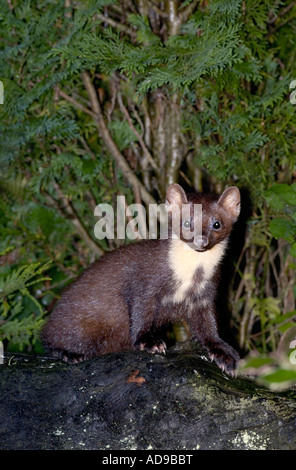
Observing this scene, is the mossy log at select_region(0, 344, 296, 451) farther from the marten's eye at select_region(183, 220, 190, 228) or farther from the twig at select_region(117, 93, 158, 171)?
the twig at select_region(117, 93, 158, 171)

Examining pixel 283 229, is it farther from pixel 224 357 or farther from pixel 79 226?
pixel 79 226

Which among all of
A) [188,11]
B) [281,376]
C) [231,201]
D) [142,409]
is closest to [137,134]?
[188,11]

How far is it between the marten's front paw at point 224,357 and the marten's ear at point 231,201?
925 millimetres

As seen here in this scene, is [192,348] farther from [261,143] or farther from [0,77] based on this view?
[0,77]

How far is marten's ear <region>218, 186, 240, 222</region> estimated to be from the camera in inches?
155

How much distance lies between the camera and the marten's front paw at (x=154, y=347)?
3697 mm

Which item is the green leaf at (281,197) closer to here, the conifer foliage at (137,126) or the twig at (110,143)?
the conifer foliage at (137,126)

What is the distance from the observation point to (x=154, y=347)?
374 centimetres

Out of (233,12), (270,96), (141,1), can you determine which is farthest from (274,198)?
(141,1)

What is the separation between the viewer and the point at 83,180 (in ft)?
16.5

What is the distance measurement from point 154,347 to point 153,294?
0.40 metres

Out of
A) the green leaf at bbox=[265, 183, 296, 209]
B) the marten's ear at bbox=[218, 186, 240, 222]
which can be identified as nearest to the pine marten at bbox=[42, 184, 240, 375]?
the marten's ear at bbox=[218, 186, 240, 222]

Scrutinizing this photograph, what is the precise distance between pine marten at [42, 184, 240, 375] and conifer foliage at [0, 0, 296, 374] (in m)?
0.43

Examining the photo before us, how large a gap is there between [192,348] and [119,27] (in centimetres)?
286
